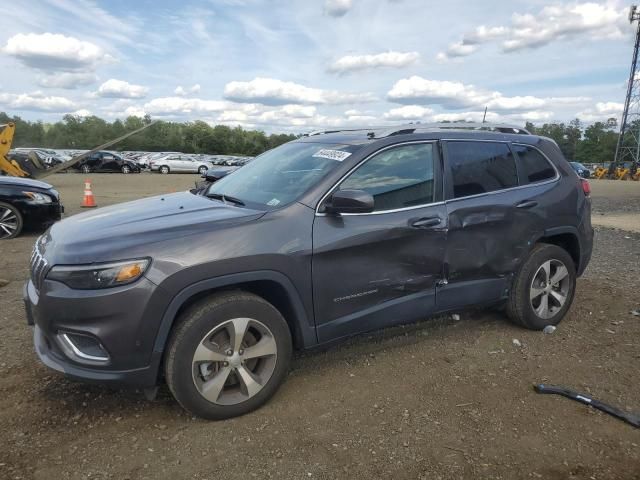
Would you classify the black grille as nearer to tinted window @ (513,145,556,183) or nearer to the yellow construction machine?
tinted window @ (513,145,556,183)

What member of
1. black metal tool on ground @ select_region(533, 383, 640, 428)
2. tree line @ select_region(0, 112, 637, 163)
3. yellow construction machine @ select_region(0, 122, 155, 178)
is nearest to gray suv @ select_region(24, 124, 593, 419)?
black metal tool on ground @ select_region(533, 383, 640, 428)

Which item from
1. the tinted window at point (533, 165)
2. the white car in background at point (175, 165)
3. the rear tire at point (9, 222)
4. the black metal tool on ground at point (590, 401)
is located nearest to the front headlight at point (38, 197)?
the rear tire at point (9, 222)

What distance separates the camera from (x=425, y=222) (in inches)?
146

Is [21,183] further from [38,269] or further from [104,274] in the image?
[104,274]

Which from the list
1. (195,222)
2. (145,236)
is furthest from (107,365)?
(195,222)

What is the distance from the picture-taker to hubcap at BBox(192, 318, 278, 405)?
2986 mm

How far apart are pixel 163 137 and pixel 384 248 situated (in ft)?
326

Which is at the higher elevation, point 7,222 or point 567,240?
point 567,240

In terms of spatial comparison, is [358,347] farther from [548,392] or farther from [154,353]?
[154,353]

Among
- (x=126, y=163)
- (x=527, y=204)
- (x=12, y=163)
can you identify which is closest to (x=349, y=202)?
(x=527, y=204)

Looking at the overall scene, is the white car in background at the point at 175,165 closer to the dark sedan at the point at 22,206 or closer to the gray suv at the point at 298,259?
the dark sedan at the point at 22,206

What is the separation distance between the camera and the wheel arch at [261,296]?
9.40 feet

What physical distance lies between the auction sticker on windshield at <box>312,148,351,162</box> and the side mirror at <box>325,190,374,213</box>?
16.7 inches

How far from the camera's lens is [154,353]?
9.43ft
